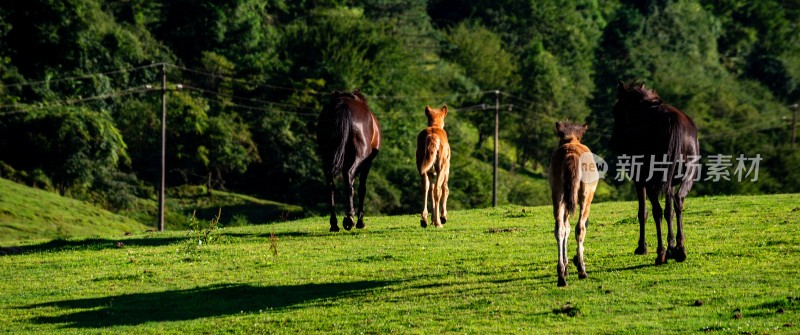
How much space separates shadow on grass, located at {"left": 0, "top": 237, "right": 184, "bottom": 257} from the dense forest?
75.6ft

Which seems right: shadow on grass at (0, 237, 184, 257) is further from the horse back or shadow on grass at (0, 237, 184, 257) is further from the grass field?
the horse back

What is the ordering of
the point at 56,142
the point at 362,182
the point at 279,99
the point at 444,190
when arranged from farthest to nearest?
1. the point at 279,99
2. the point at 56,142
3. the point at 362,182
4. the point at 444,190

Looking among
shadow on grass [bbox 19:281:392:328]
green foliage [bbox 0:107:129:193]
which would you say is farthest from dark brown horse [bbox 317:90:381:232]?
green foliage [bbox 0:107:129:193]

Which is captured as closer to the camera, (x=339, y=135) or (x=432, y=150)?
(x=432, y=150)

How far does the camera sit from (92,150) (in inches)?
2250

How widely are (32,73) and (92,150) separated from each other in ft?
35.2

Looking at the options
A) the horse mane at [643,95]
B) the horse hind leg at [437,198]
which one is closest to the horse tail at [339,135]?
the horse hind leg at [437,198]

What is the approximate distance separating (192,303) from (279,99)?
58.4m

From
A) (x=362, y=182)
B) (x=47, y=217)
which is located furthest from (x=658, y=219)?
(x=47, y=217)

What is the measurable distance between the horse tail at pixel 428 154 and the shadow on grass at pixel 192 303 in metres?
5.26

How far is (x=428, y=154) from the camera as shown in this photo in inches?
899

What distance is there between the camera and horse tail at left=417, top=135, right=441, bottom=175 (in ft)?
74.8

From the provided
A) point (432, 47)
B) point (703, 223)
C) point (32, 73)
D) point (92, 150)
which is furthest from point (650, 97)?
point (432, 47)

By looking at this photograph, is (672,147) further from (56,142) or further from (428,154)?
(56,142)
